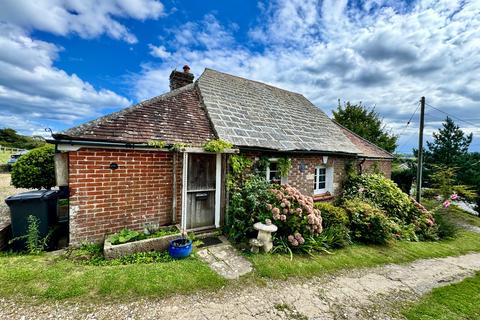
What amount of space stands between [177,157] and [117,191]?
67.6 inches

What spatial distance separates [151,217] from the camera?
19.2 feet

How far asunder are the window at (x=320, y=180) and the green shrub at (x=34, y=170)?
35.0ft

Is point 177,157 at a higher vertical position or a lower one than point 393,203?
higher

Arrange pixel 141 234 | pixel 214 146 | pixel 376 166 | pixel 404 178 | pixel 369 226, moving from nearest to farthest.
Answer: pixel 141 234, pixel 214 146, pixel 369 226, pixel 376 166, pixel 404 178

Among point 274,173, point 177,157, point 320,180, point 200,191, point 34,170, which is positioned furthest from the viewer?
point 320,180

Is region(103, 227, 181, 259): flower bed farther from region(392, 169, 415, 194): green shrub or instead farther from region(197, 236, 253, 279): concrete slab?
region(392, 169, 415, 194): green shrub

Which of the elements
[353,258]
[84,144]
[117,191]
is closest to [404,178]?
[353,258]

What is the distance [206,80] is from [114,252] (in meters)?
7.86

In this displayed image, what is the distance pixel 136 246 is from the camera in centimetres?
488

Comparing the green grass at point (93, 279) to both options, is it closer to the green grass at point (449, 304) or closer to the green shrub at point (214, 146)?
the green shrub at point (214, 146)

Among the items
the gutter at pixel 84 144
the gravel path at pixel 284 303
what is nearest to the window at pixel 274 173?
the gravel path at pixel 284 303

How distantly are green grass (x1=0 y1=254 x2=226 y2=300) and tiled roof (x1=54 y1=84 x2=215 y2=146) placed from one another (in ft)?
8.48

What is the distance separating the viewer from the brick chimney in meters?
10.2

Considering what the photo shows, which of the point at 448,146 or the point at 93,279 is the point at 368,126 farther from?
the point at 93,279
